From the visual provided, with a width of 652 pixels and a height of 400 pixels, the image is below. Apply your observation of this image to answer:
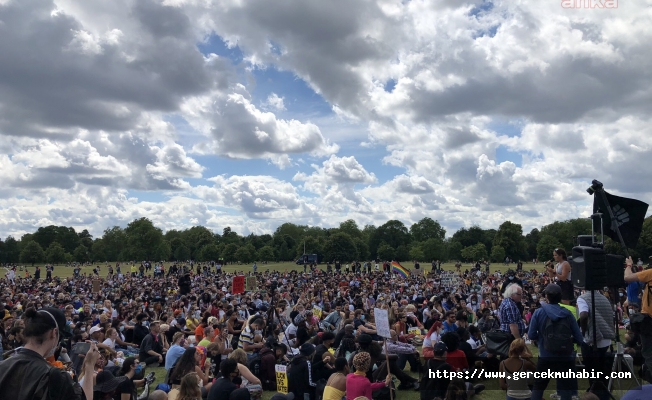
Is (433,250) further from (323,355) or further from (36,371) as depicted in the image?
(36,371)

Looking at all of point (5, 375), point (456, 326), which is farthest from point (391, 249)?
point (5, 375)

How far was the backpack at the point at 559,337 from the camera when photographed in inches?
244

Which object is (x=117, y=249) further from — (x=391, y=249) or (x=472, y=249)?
(x=472, y=249)

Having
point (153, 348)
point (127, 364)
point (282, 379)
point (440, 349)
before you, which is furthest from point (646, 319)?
point (153, 348)

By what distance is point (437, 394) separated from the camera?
274 inches

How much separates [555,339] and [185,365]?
506 cm

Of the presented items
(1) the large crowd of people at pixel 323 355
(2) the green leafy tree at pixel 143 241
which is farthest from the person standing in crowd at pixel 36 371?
(2) the green leafy tree at pixel 143 241

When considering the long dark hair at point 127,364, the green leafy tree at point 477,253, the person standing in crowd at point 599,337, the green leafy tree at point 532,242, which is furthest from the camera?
the green leafy tree at point 532,242

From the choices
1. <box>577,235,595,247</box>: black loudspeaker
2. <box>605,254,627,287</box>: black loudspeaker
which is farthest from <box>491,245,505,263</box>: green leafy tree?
<box>605,254,627,287</box>: black loudspeaker

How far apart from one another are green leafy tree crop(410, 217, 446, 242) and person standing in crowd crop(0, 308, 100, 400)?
138909 millimetres

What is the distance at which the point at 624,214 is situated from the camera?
7.45m

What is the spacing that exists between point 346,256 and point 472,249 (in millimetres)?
26532

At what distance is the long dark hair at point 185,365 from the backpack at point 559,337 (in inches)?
193

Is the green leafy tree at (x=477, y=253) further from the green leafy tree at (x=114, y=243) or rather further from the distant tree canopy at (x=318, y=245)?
the green leafy tree at (x=114, y=243)
